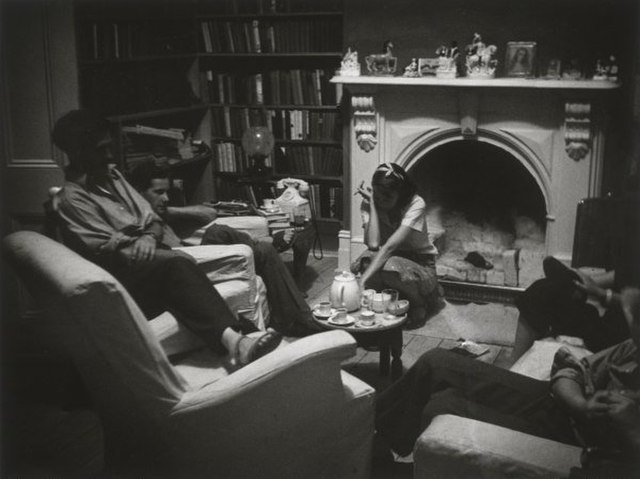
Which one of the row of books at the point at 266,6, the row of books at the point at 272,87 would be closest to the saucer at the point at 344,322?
the row of books at the point at 272,87

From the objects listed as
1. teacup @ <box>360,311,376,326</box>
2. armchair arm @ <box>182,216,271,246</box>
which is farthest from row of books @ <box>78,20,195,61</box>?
teacup @ <box>360,311,376,326</box>

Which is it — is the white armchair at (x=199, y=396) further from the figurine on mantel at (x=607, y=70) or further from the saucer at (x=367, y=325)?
the figurine on mantel at (x=607, y=70)

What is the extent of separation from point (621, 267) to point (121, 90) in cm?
292

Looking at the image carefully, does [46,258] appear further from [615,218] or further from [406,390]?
[615,218]

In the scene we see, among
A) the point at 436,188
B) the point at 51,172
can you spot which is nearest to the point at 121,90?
the point at 51,172

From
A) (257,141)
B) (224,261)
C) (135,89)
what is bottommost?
(224,261)

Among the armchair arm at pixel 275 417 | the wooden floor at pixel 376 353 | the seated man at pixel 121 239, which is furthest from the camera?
the wooden floor at pixel 376 353

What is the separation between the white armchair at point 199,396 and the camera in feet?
6.06

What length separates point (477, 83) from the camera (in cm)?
401

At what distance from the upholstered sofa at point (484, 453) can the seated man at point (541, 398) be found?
105mm

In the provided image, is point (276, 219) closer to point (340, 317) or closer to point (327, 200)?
point (327, 200)

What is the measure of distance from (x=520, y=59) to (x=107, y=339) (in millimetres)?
2923

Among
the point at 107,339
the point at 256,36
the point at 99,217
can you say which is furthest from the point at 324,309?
the point at 256,36

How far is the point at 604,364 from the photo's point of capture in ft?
6.26
